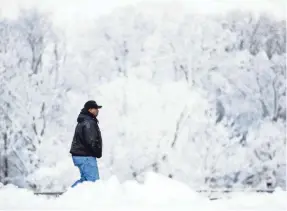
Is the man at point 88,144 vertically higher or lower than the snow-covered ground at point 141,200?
higher

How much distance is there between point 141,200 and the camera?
5289mm

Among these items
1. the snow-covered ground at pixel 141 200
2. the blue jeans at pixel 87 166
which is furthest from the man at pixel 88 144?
the snow-covered ground at pixel 141 200

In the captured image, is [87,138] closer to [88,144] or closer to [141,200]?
[88,144]

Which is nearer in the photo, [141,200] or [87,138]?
[141,200]

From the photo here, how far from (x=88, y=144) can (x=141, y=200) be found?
3.07 ft

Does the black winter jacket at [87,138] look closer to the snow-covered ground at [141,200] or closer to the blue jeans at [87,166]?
the blue jeans at [87,166]

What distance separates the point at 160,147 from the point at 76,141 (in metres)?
8.56

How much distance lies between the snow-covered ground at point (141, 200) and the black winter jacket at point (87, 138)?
0.48 meters

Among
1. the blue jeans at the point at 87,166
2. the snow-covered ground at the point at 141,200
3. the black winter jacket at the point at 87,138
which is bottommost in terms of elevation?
the snow-covered ground at the point at 141,200

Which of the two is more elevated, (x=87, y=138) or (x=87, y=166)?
(x=87, y=138)

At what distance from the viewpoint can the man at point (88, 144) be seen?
5.78 metres

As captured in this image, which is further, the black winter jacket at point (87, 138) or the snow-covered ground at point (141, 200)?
the black winter jacket at point (87, 138)

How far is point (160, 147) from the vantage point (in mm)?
14336

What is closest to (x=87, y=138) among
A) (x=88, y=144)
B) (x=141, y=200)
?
(x=88, y=144)
